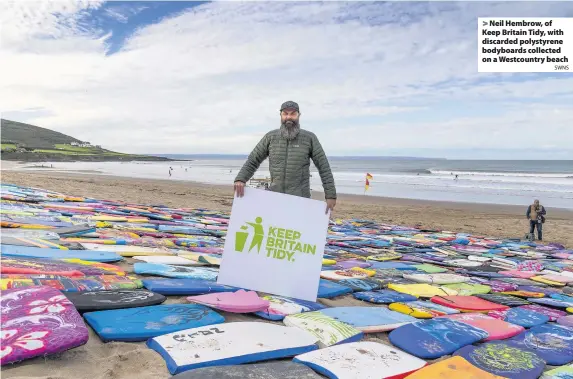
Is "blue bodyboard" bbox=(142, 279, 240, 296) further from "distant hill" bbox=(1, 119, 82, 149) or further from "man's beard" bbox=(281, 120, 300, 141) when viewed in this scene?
"distant hill" bbox=(1, 119, 82, 149)

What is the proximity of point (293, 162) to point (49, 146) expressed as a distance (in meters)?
72.5

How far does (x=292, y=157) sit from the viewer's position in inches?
123

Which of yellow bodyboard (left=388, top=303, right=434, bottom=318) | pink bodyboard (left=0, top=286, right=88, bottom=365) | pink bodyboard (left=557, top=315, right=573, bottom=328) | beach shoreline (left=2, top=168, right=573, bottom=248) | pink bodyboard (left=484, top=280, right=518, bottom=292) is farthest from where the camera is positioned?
beach shoreline (left=2, top=168, right=573, bottom=248)

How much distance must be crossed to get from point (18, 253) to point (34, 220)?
1.99 meters

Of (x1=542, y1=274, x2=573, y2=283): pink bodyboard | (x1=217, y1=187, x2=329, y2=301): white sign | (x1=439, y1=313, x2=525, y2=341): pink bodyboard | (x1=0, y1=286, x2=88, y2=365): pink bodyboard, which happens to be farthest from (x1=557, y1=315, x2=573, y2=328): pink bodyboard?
(x1=0, y1=286, x2=88, y2=365): pink bodyboard

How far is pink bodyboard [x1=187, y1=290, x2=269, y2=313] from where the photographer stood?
2332mm

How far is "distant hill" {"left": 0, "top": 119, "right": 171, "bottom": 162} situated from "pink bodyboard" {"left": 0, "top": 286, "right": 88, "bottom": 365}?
48.7 m

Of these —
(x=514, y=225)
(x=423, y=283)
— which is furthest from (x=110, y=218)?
(x=514, y=225)

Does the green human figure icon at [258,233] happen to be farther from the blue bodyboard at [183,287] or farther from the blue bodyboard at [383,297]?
the blue bodyboard at [383,297]

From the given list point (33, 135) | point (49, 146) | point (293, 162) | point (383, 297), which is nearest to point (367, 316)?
point (383, 297)

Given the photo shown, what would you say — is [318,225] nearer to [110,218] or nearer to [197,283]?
[197,283]

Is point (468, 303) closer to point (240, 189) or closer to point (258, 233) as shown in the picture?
point (258, 233)

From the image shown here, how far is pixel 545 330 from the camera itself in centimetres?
257

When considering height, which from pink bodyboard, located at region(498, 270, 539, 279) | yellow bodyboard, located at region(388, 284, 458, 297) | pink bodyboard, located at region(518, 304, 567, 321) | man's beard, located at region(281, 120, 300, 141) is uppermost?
man's beard, located at region(281, 120, 300, 141)
